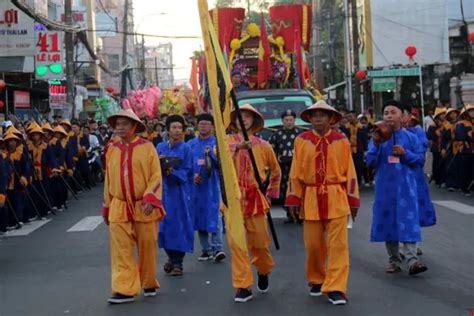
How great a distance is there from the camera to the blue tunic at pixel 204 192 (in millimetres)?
10711

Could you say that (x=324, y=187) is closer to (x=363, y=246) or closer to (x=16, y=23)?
(x=363, y=246)

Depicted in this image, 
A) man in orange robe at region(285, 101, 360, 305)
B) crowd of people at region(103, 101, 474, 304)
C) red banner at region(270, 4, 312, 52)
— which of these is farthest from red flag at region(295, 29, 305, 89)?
man in orange robe at region(285, 101, 360, 305)

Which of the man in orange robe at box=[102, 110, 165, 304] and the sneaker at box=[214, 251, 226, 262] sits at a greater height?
the man in orange robe at box=[102, 110, 165, 304]

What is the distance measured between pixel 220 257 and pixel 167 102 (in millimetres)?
34712

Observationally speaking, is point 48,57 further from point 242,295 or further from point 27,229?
point 242,295

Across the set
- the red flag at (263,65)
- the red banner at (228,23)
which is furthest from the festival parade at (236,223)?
the red banner at (228,23)

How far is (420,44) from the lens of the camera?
4438 cm

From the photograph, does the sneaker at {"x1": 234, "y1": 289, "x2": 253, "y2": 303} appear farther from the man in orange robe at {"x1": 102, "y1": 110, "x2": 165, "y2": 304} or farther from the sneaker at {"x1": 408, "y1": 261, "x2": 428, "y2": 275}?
the sneaker at {"x1": 408, "y1": 261, "x2": 428, "y2": 275}

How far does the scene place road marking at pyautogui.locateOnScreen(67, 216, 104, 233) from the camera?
49.1 ft

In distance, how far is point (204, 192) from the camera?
1091 cm

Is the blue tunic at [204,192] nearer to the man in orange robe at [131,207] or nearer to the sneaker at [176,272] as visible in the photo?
the sneaker at [176,272]

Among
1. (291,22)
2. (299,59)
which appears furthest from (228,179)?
(291,22)

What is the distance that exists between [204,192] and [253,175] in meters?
2.51

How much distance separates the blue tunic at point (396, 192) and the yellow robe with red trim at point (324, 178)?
4.39ft
